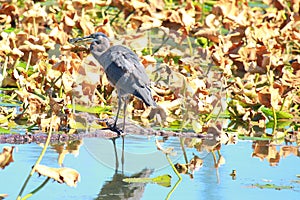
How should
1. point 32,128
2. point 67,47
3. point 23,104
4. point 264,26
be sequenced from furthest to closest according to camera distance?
point 264,26
point 67,47
point 23,104
point 32,128

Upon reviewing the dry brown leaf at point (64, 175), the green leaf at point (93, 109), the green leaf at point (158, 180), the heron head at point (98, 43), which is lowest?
the green leaf at point (158, 180)

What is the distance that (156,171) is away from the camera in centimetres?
557

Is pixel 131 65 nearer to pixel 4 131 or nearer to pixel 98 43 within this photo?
pixel 98 43

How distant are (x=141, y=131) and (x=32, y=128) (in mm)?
852

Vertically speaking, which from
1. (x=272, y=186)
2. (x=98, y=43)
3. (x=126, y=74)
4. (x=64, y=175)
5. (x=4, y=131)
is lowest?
(x=272, y=186)

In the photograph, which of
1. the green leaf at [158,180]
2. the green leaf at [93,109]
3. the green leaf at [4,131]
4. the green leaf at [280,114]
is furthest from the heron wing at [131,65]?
the green leaf at [158,180]

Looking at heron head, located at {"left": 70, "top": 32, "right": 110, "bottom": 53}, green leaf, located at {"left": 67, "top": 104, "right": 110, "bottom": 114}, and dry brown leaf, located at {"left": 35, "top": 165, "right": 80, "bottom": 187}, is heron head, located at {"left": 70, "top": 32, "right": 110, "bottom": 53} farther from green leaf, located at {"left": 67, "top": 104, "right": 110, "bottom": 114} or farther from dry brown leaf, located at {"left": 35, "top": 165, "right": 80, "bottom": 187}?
dry brown leaf, located at {"left": 35, "top": 165, "right": 80, "bottom": 187}

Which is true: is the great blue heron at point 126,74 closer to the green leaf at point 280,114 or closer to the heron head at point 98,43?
the heron head at point 98,43

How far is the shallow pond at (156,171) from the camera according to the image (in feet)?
16.1

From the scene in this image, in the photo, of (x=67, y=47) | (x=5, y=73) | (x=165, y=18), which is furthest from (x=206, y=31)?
(x=5, y=73)

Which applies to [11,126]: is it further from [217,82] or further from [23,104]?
[217,82]

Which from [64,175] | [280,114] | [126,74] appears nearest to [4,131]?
[126,74]

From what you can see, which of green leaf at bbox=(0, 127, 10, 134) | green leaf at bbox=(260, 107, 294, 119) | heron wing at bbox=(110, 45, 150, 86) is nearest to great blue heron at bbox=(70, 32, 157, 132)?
heron wing at bbox=(110, 45, 150, 86)

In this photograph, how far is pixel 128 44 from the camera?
8.37 meters
